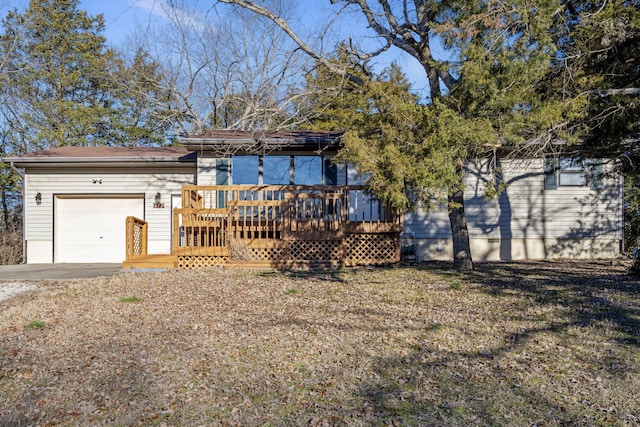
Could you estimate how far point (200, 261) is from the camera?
10539 mm

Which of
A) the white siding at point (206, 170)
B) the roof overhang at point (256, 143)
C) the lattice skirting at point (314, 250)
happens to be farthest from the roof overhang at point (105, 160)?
the lattice skirting at point (314, 250)

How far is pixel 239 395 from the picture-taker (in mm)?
3715

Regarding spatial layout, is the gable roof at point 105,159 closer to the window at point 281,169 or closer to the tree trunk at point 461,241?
the window at point 281,169

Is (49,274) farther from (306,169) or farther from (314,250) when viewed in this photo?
(306,169)

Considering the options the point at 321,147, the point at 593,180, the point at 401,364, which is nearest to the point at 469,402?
the point at 401,364

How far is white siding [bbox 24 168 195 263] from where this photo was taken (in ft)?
46.1

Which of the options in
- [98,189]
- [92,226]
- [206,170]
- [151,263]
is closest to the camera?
[151,263]

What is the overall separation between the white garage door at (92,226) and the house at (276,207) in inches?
1.1

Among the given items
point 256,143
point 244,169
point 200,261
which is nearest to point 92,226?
point 244,169

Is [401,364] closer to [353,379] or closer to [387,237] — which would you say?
[353,379]

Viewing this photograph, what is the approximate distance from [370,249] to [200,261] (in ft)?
12.0

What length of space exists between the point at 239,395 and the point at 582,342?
134 inches

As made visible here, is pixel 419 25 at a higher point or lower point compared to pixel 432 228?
higher

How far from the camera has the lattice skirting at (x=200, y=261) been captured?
10514 millimetres
